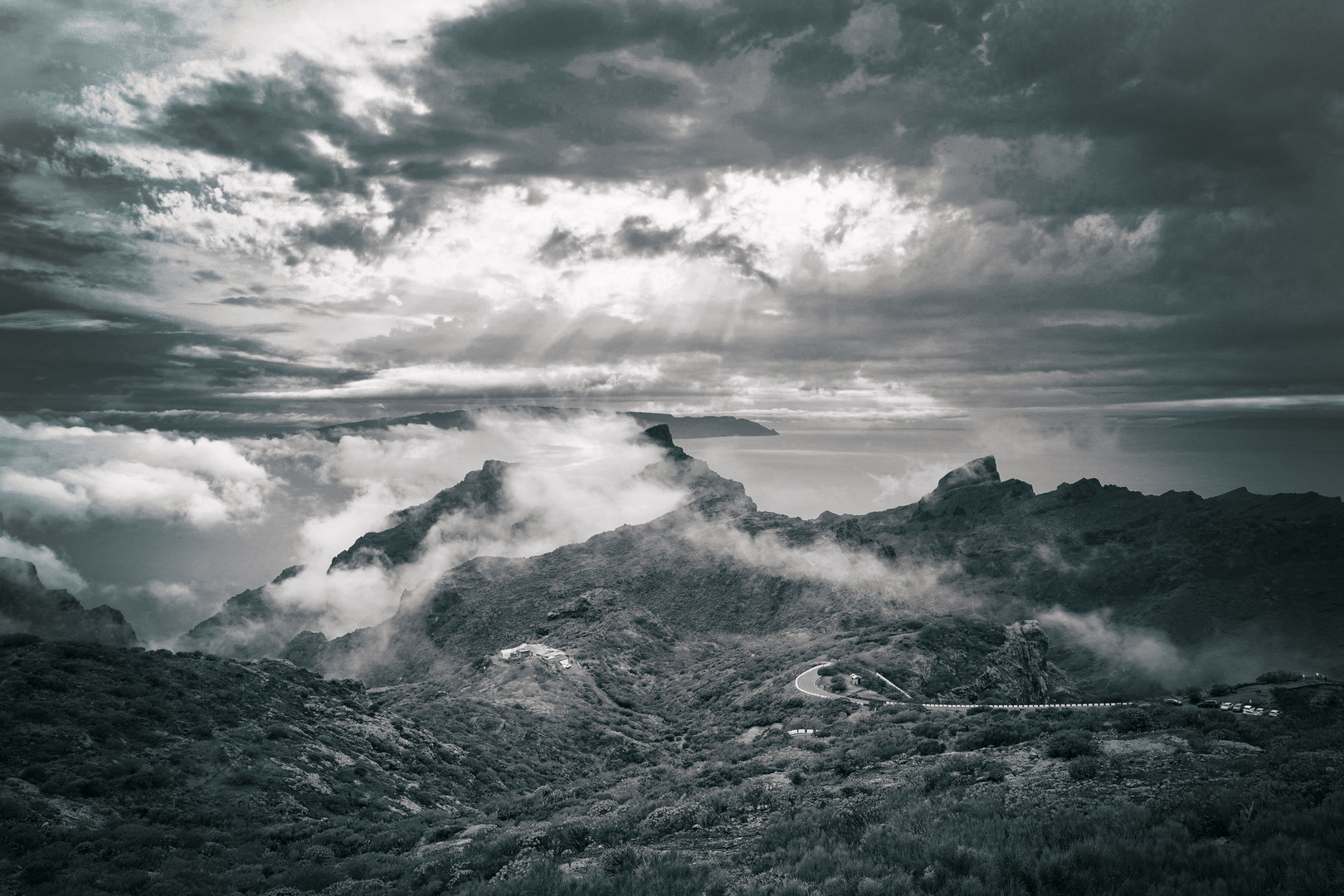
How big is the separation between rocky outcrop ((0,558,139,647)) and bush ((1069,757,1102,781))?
203m

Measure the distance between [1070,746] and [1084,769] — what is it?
7.90 feet

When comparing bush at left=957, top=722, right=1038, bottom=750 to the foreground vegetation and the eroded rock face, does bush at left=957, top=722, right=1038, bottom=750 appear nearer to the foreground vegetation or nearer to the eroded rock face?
the foreground vegetation

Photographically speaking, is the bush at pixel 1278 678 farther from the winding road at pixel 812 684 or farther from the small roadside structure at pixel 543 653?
the small roadside structure at pixel 543 653

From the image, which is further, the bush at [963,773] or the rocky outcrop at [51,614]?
the rocky outcrop at [51,614]

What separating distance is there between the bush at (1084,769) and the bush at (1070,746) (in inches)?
42.0

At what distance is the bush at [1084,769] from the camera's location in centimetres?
1639

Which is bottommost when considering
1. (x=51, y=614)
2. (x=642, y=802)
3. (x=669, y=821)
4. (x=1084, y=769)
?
(x=51, y=614)

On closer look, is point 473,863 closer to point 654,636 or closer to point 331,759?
point 331,759

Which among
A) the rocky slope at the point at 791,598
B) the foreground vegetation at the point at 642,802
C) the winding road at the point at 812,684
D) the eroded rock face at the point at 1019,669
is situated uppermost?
the foreground vegetation at the point at 642,802

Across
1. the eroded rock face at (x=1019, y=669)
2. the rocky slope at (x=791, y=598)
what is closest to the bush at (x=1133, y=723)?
the eroded rock face at (x=1019, y=669)

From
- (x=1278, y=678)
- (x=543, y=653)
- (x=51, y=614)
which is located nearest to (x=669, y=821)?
(x=1278, y=678)

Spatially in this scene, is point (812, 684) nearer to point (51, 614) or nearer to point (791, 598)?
point (791, 598)

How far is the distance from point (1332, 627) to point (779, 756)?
213263mm

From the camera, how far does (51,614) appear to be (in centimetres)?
15675
